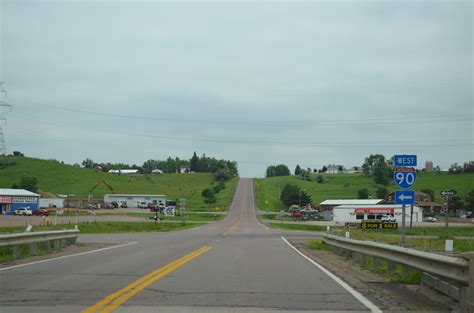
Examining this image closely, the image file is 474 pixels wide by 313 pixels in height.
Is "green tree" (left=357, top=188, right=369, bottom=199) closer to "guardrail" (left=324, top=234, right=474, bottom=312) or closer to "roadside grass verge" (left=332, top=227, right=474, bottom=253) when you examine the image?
"roadside grass verge" (left=332, top=227, right=474, bottom=253)

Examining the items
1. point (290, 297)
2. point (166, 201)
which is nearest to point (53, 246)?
point (290, 297)

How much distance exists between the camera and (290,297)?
34.3ft

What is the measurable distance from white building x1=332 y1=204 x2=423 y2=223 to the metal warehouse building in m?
47.9

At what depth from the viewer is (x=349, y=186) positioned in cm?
8350

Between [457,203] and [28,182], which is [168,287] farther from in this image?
[28,182]

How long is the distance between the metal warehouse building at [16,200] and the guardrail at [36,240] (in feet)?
207

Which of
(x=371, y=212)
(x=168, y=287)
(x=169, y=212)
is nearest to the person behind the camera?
(x=168, y=287)

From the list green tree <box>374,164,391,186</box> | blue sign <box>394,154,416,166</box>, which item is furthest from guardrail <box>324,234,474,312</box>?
green tree <box>374,164,391,186</box>

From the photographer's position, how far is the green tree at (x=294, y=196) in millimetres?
105750

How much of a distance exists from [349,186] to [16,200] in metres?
52.1

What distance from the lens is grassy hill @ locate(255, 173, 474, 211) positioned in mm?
45031

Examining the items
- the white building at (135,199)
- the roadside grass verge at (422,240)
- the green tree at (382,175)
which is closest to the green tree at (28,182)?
the white building at (135,199)

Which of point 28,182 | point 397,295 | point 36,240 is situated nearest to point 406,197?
point 397,295

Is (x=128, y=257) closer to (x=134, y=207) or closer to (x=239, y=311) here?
(x=239, y=311)
